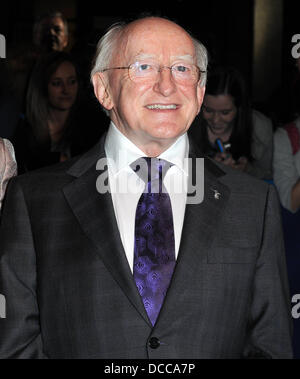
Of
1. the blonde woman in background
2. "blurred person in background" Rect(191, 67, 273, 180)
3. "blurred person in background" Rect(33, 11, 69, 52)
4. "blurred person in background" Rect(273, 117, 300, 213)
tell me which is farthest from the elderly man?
"blurred person in background" Rect(33, 11, 69, 52)

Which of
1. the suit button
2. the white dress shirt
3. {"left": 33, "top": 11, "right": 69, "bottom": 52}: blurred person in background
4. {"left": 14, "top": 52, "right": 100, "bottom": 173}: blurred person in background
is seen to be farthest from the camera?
{"left": 33, "top": 11, "right": 69, "bottom": 52}: blurred person in background

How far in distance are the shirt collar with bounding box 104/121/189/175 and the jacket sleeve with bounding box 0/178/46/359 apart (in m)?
0.31

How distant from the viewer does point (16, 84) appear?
420 cm

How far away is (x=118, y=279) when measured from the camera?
Result: 1.87m

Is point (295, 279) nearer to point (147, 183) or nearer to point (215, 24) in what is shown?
point (147, 183)

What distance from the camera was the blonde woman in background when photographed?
2.26m

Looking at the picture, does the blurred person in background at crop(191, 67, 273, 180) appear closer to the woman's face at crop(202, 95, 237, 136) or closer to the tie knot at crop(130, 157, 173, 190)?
the woman's face at crop(202, 95, 237, 136)

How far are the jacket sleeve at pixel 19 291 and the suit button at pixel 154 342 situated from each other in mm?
338

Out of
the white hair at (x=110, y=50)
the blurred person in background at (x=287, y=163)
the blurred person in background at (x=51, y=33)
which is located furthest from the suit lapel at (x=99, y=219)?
the blurred person in background at (x=51, y=33)

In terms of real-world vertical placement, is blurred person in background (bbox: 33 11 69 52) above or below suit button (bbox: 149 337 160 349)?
above

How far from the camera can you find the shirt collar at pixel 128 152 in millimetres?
2016

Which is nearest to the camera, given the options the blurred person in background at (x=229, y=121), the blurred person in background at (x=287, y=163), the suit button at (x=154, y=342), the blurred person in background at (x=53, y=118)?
the suit button at (x=154, y=342)

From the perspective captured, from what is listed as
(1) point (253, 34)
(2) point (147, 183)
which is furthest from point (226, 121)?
(1) point (253, 34)

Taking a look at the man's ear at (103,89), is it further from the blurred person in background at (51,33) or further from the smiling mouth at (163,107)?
the blurred person in background at (51,33)
